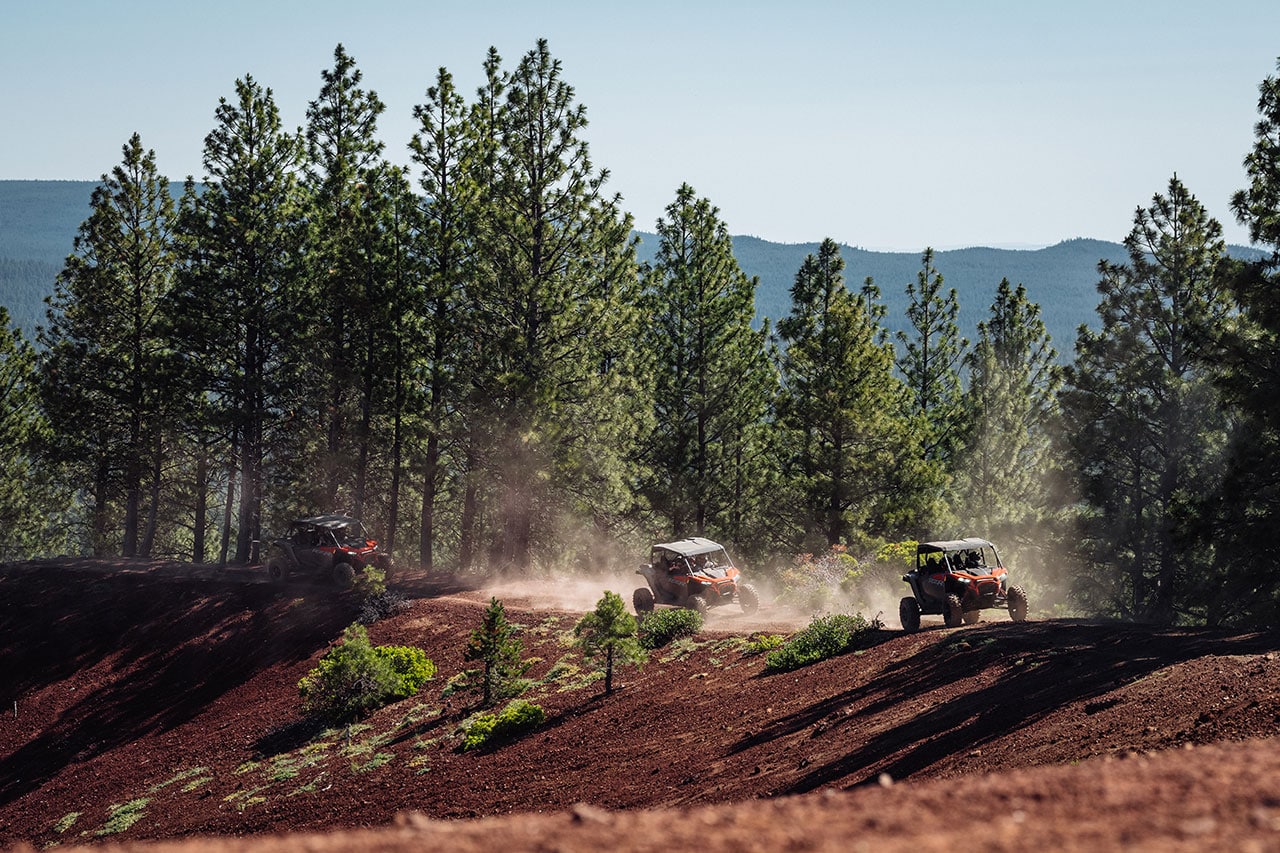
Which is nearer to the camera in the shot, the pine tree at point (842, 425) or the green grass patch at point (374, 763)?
the green grass patch at point (374, 763)

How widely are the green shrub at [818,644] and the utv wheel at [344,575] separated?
16077mm

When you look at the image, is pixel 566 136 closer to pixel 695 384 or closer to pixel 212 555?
pixel 695 384

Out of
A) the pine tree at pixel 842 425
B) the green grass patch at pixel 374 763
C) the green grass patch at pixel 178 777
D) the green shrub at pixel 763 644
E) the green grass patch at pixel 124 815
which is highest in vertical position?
the pine tree at pixel 842 425

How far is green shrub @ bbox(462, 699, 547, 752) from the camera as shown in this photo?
16.8 m

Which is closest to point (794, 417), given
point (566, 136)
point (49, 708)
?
point (566, 136)


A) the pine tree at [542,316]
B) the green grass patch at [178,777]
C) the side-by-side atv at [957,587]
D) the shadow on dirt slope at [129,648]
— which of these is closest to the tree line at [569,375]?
the pine tree at [542,316]

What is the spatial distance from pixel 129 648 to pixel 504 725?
18.1 meters

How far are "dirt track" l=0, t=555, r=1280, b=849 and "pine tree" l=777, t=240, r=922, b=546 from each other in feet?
42.3

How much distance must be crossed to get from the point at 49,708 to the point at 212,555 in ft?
141

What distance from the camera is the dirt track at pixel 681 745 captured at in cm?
605

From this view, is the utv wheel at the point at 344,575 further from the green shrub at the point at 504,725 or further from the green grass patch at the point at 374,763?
the green shrub at the point at 504,725

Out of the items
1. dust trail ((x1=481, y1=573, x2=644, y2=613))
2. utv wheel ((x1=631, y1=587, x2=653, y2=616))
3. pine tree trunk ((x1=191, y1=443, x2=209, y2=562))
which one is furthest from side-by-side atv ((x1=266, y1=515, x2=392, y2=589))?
utv wheel ((x1=631, y1=587, x2=653, y2=616))

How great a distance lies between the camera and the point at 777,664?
58.4 ft

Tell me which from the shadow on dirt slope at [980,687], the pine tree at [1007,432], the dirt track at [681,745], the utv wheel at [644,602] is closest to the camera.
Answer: the dirt track at [681,745]
